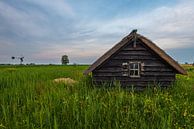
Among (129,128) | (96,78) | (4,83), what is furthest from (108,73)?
(129,128)

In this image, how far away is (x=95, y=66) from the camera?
50.3 ft

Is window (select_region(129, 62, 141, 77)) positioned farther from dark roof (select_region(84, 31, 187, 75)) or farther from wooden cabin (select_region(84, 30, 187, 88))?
dark roof (select_region(84, 31, 187, 75))

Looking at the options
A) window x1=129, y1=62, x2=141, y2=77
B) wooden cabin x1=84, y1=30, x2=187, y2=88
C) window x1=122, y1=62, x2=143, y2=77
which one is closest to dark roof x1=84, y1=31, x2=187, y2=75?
wooden cabin x1=84, y1=30, x2=187, y2=88

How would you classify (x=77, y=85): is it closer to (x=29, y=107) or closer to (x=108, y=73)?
(x=108, y=73)

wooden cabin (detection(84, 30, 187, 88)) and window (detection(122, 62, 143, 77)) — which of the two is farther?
window (detection(122, 62, 143, 77))

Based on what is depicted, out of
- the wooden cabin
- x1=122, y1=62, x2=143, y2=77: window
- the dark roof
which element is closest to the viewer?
the dark roof

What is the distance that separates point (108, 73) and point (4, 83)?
648cm

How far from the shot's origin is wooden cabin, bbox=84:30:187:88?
15711mm

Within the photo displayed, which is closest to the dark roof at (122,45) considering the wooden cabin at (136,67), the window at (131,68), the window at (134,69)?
the wooden cabin at (136,67)

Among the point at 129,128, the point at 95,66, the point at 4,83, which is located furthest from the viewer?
the point at 4,83

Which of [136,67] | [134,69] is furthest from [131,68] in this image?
A: [136,67]

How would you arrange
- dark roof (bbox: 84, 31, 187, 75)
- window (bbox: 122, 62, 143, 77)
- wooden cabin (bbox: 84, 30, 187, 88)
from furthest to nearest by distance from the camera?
window (bbox: 122, 62, 143, 77) → wooden cabin (bbox: 84, 30, 187, 88) → dark roof (bbox: 84, 31, 187, 75)

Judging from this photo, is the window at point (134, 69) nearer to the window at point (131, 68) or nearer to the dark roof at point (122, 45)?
the window at point (131, 68)

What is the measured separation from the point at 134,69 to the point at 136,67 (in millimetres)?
158
